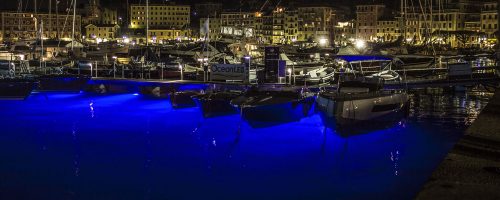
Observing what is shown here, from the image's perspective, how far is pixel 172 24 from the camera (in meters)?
167

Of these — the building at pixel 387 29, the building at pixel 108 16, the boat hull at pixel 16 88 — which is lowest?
the boat hull at pixel 16 88

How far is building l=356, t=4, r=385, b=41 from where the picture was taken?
13612 cm

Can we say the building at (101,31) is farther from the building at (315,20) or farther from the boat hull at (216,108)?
the boat hull at (216,108)

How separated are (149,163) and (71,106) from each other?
47.0 ft

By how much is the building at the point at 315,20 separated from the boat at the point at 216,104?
117 m

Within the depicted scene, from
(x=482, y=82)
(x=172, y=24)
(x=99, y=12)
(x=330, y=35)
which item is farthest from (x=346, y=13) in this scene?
(x=482, y=82)

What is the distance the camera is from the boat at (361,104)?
65.5 feet

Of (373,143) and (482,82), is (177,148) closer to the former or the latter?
(373,143)

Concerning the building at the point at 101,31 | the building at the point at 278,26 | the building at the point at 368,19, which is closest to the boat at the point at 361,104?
the building at the point at 368,19

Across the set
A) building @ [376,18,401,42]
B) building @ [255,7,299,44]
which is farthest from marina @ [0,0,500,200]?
building @ [255,7,299,44]

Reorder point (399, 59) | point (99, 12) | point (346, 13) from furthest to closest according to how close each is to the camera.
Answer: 1. point (99, 12)
2. point (346, 13)
3. point (399, 59)

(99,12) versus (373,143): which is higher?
(99,12)

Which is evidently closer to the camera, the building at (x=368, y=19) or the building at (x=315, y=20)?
the building at (x=368, y=19)

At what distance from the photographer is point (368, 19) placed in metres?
137
